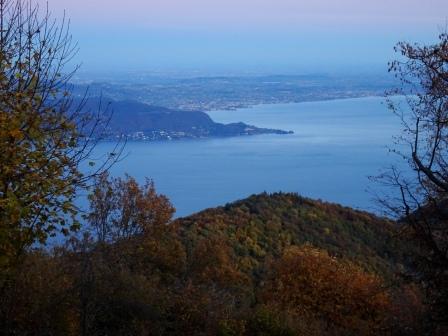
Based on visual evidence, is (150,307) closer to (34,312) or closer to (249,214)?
(34,312)

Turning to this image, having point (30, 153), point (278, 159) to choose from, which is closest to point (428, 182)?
point (30, 153)

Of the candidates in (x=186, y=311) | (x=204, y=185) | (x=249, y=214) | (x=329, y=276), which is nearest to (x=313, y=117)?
(x=204, y=185)

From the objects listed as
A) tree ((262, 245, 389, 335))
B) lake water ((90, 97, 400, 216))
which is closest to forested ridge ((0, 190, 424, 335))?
tree ((262, 245, 389, 335))

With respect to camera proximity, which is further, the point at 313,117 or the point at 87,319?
the point at 313,117

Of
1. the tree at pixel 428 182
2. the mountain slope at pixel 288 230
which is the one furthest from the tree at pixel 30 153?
the mountain slope at pixel 288 230

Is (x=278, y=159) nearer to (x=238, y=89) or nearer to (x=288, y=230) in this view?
(x=238, y=89)
